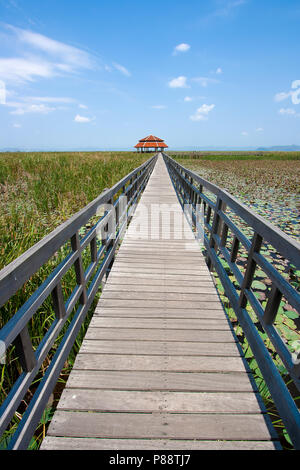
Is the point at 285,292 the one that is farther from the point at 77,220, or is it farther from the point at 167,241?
the point at 167,241

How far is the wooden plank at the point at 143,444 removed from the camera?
52.7 inches

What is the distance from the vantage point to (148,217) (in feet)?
19.8

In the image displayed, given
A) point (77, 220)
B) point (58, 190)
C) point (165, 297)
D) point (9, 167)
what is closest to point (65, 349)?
point (77, 220)

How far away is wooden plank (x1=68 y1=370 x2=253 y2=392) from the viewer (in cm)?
168

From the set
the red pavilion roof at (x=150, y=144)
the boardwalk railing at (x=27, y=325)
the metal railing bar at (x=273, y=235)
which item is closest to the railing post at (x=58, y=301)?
the boardwalk railing at (x=27, y=325)

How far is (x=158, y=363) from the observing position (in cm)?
188

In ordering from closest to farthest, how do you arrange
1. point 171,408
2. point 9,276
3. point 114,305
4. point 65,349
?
point 9,276 < point 171,408 < point 65,349 < point 114,305

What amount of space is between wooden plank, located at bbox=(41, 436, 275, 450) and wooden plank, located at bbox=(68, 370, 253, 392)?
1.04ft

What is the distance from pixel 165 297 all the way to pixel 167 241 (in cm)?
186

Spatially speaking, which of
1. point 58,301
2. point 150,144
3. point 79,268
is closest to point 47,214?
point 79,268

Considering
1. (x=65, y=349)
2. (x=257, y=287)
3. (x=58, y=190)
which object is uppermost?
(x=58, y=190)

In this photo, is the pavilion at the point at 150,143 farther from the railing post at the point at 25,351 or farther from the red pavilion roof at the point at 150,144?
the railing post at the point at 25,351

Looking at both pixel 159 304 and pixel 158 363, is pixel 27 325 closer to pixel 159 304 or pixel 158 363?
pixel 158 363

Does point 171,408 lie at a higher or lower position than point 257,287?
higher
